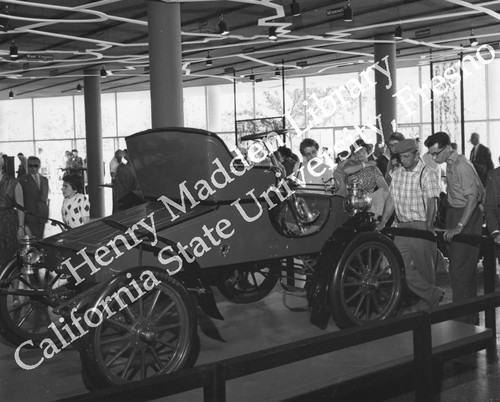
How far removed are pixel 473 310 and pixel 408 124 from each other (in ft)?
58.2

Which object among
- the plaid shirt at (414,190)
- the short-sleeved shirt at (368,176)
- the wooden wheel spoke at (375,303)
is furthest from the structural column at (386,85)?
the wooden wheel spoke at (375,303)

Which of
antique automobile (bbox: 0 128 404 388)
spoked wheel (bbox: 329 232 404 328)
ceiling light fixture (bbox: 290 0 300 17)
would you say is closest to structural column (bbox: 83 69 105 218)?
ceiling light fixture (bbox: 290 0 300 17)

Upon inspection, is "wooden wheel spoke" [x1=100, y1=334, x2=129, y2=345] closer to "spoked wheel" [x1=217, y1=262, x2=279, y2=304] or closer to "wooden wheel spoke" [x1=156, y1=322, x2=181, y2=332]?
"wooden wheel spoke" [x1=156, y1=322, x2=181, y2=332]

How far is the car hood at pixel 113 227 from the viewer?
4.19 metres

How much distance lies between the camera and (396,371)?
4.03 meters

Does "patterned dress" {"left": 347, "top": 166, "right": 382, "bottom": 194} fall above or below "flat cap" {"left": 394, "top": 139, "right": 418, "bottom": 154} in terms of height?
below

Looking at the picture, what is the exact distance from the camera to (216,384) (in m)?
2.64

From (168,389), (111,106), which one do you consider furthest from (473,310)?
(111,106)

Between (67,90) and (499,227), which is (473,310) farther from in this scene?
(67,90)

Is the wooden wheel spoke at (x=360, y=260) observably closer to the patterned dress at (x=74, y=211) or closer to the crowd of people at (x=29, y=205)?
the crowd of people at (x=29, y=205)

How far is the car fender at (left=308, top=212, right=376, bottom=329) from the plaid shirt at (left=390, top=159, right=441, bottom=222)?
92 cm

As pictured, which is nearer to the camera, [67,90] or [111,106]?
[67,90]

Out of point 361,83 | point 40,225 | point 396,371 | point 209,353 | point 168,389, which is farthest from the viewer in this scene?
point 361,83

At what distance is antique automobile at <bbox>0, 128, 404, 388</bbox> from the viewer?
3717mm
